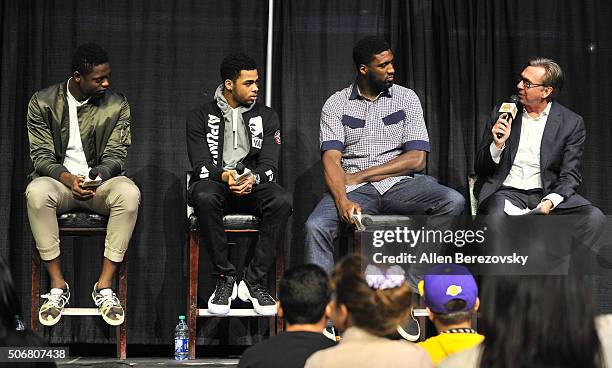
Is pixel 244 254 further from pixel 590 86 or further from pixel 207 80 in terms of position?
Answer: pixel 590 86

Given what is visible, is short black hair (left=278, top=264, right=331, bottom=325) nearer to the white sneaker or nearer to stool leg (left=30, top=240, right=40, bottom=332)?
the white sneaker

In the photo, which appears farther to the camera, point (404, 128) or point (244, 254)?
point (244, 254)

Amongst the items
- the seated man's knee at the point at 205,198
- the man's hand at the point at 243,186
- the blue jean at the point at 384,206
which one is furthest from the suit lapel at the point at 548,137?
the seated man's knee at the point at 205,198

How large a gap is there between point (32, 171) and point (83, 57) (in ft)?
1.94

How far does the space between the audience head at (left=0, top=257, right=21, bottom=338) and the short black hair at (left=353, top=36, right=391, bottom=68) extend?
2866 mm

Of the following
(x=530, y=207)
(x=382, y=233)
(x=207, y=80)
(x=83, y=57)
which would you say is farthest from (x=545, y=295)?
(x=207, y=80)

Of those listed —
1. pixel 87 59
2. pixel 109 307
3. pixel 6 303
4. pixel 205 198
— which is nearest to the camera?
pixel 6 303

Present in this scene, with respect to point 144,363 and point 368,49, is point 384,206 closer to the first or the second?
point 368,49

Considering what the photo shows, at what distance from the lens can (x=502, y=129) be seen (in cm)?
429

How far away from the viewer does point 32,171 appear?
4.35 m

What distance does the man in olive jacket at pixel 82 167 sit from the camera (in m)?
4.05

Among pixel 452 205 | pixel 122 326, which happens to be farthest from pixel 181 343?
pixel 452 205

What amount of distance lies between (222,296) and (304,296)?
1806 millimetres

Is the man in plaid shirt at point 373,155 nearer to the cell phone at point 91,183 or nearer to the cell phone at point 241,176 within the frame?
the cell phone at point 241,176
